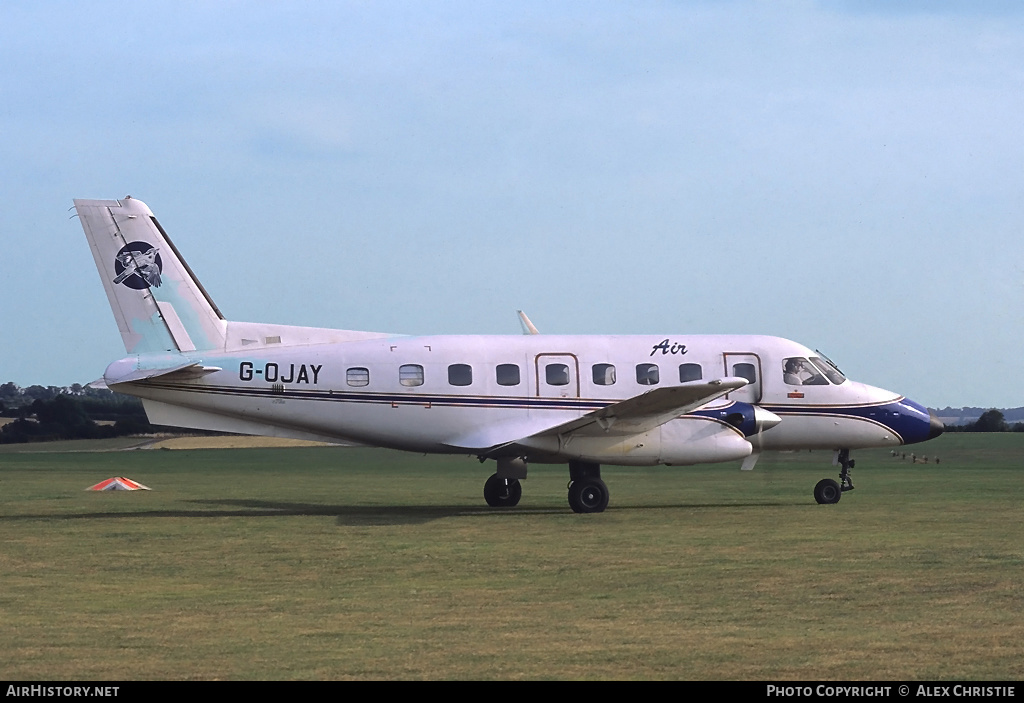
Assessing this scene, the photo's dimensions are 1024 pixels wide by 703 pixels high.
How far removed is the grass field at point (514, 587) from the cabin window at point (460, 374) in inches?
109

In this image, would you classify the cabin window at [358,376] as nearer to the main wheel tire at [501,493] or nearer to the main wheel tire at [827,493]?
the main wheel tire at [501,493]

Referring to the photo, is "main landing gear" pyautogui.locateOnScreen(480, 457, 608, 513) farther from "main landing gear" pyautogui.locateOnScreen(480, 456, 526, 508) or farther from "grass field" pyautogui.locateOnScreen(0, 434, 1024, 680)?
"grass field" pyautogui.locateOnScreen(0, 434, 1024, 680)

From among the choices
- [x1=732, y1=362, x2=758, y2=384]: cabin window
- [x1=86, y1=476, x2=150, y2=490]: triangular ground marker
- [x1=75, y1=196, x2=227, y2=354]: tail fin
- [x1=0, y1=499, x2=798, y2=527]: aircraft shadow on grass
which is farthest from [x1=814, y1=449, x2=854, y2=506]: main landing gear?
[x1=86, y1=476, x2=150, y2=490]: triangular ground marker

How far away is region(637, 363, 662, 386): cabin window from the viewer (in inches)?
1086

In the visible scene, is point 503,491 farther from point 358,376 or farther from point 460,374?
point 358,376

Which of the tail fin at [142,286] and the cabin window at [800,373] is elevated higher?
the tail fin at [142,286]

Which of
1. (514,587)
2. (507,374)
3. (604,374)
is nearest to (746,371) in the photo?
(604,374)

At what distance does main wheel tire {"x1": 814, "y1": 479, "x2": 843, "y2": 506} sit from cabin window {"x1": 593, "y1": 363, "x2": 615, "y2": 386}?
5.02 meters

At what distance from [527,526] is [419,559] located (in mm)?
5442

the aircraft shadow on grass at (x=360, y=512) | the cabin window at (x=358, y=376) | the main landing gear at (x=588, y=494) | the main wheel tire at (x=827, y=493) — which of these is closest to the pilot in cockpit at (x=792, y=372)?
the main wheel tire at (x=827, y=493)

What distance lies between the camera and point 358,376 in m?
26.7

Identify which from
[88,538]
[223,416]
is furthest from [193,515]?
[88,538]

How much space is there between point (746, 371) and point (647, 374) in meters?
2.27

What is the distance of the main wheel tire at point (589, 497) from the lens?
86.5ft
